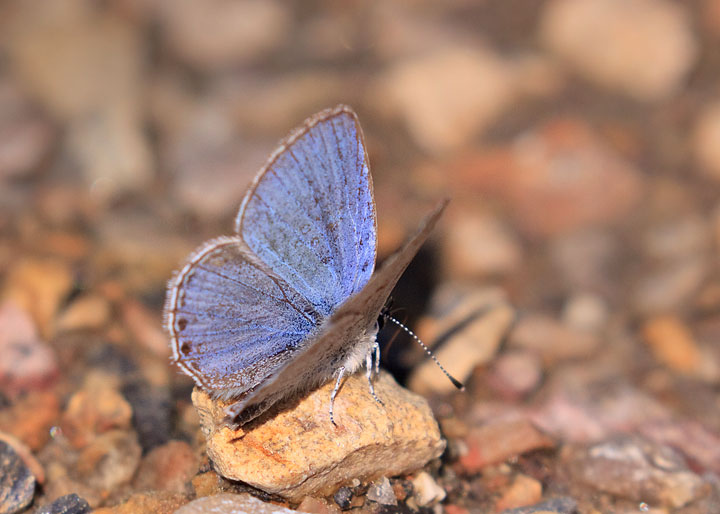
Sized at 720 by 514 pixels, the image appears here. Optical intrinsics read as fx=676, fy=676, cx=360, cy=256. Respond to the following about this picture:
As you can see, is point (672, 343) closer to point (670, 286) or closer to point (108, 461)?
point (670, 286)

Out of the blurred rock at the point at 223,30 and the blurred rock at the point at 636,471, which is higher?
the blurred rock at the point at 223,30

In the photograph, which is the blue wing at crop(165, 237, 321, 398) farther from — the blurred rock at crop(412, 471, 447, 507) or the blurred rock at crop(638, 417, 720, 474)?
the blurred rock at crop(638, 417, 720, 474)

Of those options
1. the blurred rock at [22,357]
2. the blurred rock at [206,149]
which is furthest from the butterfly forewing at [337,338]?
the blurred rock at [206,149]

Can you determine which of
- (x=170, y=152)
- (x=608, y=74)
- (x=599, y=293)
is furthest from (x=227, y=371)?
(x=608, y=74)

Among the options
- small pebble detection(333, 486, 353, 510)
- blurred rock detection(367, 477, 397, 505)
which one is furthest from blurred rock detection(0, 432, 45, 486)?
blurred rock detection(367, 477, 397, 505)

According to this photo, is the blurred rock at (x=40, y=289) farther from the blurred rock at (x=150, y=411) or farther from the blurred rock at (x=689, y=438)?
the blurred rock at (x=689, y=438)

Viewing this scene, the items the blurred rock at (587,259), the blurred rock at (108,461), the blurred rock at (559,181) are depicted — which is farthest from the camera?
the blurred rock at (559,181)
